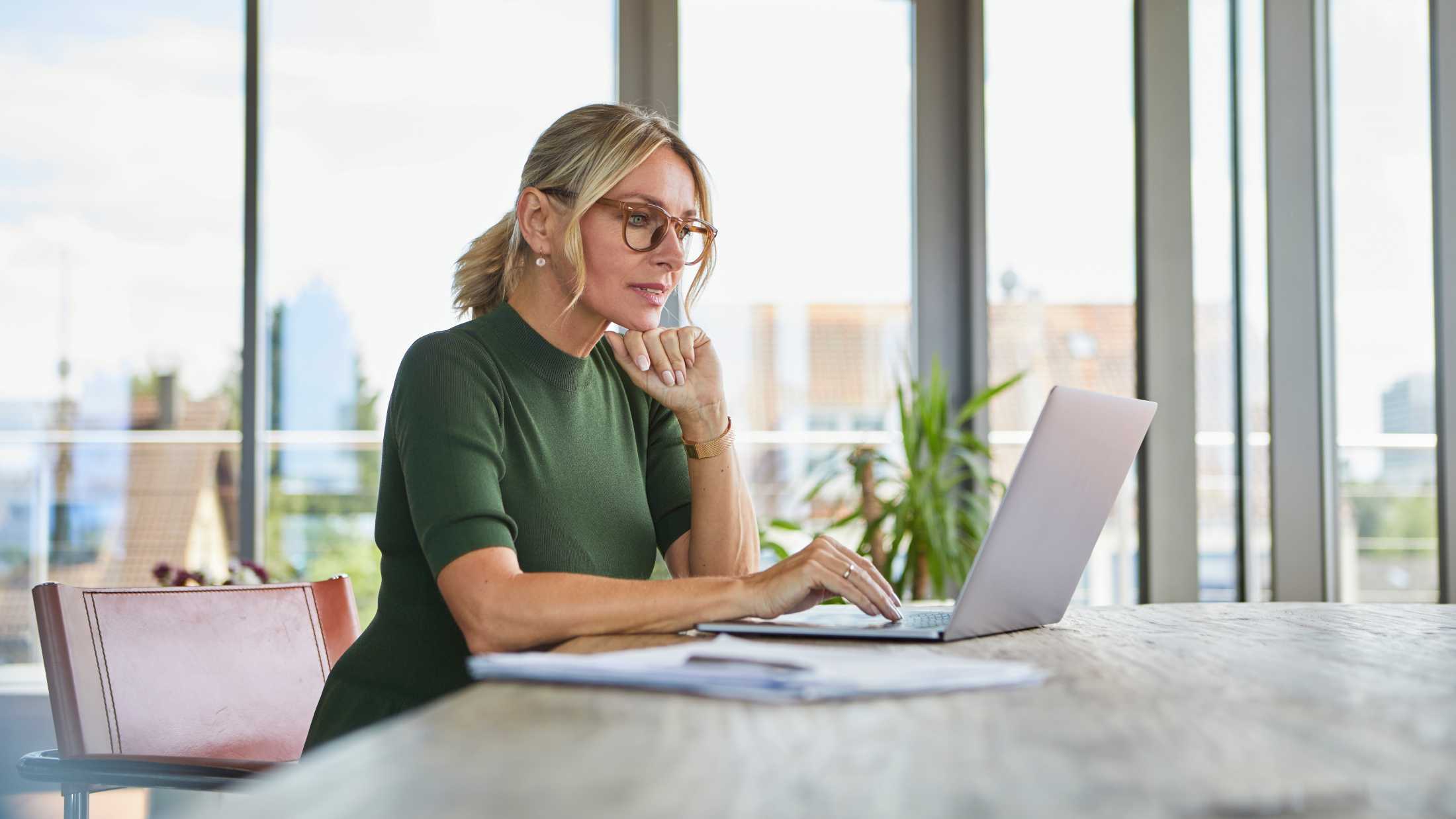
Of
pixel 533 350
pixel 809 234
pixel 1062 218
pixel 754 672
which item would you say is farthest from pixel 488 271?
pixel 1062 218

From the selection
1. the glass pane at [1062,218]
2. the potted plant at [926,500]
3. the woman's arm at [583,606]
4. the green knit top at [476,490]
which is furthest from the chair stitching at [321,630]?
the glass pane at [1062,218]

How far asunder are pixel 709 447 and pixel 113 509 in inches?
116

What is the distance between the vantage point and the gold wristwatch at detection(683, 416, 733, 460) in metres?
1.75

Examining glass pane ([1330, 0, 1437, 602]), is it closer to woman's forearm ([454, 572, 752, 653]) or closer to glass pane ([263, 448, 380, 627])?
woman's forearm ([454, 572, 752, 653])

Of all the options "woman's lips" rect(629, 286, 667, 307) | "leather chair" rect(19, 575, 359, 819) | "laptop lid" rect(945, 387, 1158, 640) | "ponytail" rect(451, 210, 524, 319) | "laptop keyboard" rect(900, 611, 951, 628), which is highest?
"ponytail" rect(451, 210, 524, 319)

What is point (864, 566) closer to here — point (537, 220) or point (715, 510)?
point (715, 510)

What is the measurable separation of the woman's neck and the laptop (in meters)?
0.56

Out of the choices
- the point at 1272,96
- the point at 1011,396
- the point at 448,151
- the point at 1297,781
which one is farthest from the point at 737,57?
the point at 1297,781

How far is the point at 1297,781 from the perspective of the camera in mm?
526

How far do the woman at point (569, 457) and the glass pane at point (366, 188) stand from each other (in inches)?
87.5

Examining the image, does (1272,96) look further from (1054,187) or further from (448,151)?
(448,151)

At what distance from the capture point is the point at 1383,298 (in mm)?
2613

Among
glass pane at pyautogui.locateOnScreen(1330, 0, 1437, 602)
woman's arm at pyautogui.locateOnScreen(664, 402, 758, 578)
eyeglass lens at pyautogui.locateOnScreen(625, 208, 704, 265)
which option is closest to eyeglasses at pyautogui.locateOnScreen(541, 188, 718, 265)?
eyeglass lens at pyautogui.locateOnScreen(625, 208, 704, 265)

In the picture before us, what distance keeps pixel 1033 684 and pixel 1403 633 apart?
0.59 metres
